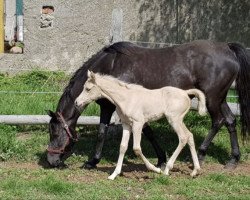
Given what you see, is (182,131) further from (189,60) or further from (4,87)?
(4,87)

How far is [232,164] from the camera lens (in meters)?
7.53

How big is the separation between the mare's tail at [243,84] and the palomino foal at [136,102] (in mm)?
1038

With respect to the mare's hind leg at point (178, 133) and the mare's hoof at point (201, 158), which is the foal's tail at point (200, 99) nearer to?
the mare's hind leg at point (178, 133)

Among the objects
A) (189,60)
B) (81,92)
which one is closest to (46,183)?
(81,92)

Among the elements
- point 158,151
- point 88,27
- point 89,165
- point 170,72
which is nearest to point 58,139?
point 89,165

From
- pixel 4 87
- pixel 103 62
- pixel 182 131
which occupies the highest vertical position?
pixel 103 62

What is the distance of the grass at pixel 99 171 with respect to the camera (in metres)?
6.12

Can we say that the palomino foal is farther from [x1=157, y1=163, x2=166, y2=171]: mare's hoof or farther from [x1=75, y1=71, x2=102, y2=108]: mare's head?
[x1=157, y1=163, x2=166, y2=171]: mare's hoof

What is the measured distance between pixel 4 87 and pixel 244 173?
524 cm

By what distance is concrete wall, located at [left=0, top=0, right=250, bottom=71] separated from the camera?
1188 cm

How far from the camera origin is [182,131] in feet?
22.1

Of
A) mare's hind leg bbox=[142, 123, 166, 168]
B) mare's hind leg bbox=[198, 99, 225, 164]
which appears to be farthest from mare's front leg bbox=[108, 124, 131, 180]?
mare's hind leg bbox=[198, 99, 225, 164]

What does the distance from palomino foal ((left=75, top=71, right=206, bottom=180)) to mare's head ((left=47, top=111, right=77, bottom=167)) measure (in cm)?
50

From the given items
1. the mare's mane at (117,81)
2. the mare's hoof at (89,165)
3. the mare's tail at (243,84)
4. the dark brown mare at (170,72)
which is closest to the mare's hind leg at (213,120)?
the dark brown mare at (170,72)
